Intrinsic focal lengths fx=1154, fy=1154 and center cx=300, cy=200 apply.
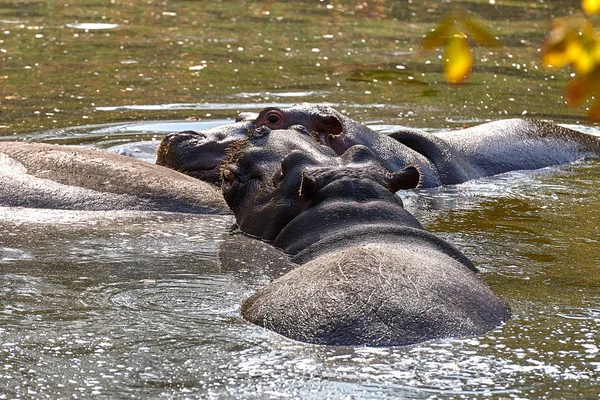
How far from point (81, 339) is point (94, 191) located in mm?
2590

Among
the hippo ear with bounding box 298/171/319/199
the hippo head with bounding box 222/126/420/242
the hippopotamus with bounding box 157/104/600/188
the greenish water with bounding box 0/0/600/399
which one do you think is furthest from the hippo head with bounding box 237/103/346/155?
the hippo ear with bounding box 298/171/319/199

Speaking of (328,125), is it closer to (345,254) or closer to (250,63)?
(345,254)

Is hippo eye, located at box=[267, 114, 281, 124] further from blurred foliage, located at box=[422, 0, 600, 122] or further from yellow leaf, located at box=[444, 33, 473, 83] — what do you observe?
blurred foliage, located at box=[422, 0, 600, 122]

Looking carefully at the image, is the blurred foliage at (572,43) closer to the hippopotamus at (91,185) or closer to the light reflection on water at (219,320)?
the light reflection on water at (219,320)

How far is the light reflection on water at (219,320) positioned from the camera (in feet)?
12.5

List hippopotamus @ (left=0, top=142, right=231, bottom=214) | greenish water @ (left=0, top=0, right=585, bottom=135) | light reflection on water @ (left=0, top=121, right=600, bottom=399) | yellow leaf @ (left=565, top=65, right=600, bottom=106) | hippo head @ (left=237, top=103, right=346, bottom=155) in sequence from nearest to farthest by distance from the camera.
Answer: yellow leaf @ (left=565, top=65, right=600, bottom=106) < light reflection on water @ (left=0, top=121, right=600, bottom=399) < hippopotamus @ (left=0, top=142, right=231, bottom=214) < hippo head @ (left=237, top=103, right=346, bottom=155) < greenish water @ (left=0, top=0, right=585, bottom=135)

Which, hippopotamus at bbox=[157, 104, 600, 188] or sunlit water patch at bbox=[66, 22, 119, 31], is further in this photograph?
sunlit water patch at bbox=[66, 22, 119, 31]

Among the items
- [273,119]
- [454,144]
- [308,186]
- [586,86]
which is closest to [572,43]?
[586,86]

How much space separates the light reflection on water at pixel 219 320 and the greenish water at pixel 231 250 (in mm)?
10

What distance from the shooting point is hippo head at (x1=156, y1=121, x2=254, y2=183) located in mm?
7660

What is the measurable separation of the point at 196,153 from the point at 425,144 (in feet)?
6.54

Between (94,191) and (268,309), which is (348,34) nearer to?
(94,191)

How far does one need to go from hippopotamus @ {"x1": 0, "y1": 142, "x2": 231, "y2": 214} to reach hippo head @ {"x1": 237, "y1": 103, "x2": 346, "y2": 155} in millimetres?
1106

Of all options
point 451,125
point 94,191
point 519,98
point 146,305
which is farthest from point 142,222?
point 519,98
